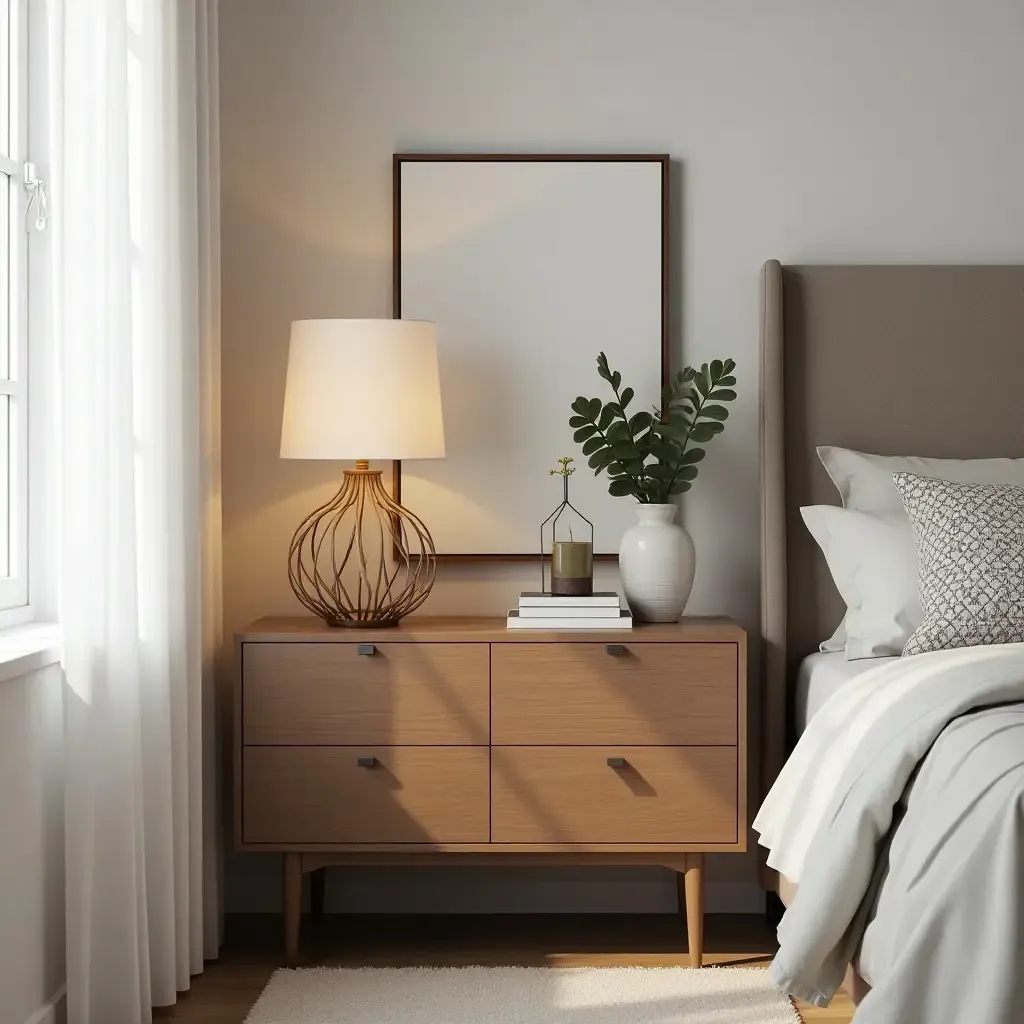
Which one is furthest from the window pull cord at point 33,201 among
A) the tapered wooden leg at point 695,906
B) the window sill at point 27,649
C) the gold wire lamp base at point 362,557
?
the tapered wooden leg at point 695,906

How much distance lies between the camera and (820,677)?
274 centimetres

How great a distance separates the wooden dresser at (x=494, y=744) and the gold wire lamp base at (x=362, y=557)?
0.16 meters

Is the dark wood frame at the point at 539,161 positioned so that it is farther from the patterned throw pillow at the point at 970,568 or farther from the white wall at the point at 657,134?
the patterned throw pillow at the point at 970,568

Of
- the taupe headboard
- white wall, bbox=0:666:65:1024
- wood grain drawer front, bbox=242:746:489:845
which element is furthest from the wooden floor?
the taupe headboard

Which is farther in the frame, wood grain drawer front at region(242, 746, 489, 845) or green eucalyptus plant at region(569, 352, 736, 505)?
green eucalyptus plant at region(569, 352, 736, 505)

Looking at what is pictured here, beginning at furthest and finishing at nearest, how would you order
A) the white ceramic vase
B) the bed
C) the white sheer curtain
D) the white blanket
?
the bed, the white ceramic vase, the white sheer curtain, the white blanket

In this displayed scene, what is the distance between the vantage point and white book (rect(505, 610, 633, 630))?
2.77 meters

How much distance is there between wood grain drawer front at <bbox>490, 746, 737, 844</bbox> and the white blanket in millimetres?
345

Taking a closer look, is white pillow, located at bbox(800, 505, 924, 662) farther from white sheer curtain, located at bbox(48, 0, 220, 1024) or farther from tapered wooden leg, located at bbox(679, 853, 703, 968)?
white sheer curtain, located at bbox(48, 0, 220, 1024)

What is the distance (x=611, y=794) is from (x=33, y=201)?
68.3 inches

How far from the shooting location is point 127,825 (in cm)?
225

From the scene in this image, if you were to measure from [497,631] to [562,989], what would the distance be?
782 millimetres

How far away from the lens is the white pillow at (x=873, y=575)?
8.63 feet

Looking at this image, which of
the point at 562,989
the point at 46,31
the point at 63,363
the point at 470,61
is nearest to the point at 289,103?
the point at 470,61
